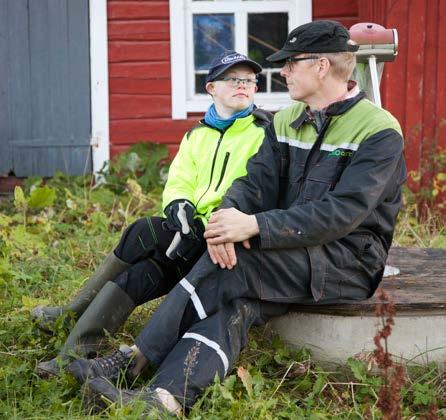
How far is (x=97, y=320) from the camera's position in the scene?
3.71m

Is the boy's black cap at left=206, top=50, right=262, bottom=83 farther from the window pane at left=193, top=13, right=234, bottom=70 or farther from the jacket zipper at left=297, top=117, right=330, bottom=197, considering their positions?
the window pane at left=193, top=13, right=234, bottom=70

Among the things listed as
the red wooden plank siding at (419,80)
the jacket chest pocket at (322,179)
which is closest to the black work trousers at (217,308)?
the jacket chest pocket at (322,179)

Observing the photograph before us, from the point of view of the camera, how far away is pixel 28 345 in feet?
13.1

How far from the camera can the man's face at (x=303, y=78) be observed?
3537 mm

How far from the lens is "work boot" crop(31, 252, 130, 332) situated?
387 cm

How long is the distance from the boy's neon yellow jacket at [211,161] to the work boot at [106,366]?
2.44ft

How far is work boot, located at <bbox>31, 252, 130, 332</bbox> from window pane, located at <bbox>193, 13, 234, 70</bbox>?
4331mm

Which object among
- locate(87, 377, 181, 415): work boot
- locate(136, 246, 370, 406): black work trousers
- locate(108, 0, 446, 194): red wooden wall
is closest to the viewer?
locate(87, 377, 181, 415): work boot

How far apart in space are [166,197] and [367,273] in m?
0.99

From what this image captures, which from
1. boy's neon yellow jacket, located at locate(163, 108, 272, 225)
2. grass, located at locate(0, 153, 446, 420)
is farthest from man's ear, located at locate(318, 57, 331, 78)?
grass, located at locate(0, 153, 446, 420)

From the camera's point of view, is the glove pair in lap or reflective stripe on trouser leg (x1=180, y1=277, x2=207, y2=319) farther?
the glove pair in lap

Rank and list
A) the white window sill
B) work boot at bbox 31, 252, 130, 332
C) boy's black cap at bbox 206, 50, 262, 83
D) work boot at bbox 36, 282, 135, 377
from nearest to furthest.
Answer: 1. work boot at bbox 36, 282, 135, 377
2. work boot at bbox 31, 252, 130, 332
3. boy's black cap at bbox 206, 50, 262, 83
4. the white window sill

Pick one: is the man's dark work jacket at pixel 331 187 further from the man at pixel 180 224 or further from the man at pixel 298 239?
the man at pixel 180 224

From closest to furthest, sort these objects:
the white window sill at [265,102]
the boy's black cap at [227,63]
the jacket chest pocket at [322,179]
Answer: the jacket chest pocket at [322,179], the boy's black cap at [227,63], the white window sill at [265,102]
